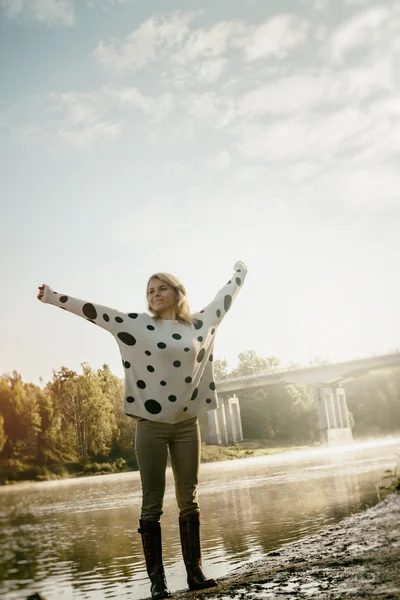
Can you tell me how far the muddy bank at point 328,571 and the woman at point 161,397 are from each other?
0.90 feet

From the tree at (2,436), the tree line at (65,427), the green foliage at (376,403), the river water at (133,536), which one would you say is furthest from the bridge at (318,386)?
the river water at (133,536)

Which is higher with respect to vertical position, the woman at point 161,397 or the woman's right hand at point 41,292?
the woman's right hand at point 41,292

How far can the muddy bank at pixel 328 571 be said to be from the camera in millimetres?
2523

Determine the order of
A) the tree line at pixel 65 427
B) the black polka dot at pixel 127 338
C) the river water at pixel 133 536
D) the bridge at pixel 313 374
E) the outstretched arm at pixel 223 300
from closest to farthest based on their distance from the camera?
the black polka dot at pixel 127 338 → the outstretched arm at pixel 223 300 → the river water at pixel 133 536 → the tree line at pixel 65 427 → the bridge at pixel 313 374

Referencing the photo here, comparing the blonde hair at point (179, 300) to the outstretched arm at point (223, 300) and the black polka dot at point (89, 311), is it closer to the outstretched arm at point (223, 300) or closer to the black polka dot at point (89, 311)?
the outstretched arm at point (223, 300)

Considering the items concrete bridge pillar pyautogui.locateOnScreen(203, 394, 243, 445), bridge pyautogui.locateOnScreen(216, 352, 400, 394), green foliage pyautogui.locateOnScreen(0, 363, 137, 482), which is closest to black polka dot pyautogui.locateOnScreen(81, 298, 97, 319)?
green foliage pyautogui.locateOnScreen(0, 363, 137, 482)

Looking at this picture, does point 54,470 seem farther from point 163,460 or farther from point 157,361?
point 157,361

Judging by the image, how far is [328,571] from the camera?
302 cm

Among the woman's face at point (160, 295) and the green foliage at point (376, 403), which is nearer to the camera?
the woman's face at point (160, 295)

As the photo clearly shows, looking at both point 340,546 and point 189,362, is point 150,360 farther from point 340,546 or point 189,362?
point 340,546

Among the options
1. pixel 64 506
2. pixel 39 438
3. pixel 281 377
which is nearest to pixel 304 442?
pixel 281 377

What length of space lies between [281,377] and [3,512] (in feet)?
142

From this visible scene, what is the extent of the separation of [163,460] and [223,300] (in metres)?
0.97

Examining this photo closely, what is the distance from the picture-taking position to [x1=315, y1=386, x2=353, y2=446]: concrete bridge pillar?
50.0 meters
